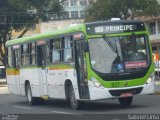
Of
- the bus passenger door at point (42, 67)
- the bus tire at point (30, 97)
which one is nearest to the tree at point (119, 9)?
the bus tire at point (30, 97)

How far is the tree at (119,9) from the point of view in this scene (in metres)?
54.6

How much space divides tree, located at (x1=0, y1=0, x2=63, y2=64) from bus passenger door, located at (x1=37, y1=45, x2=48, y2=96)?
35866 mm

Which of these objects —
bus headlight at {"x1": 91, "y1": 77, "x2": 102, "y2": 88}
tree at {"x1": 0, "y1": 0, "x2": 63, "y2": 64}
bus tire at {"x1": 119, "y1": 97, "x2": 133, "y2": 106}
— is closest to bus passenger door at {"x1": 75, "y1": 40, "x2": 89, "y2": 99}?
bus headlight at {"x1": 91, "y1": 77, "x2": 102, "y2": 88}

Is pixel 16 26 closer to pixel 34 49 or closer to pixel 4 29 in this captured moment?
pixel 4 29

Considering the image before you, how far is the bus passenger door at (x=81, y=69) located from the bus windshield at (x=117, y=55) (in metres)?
0.51

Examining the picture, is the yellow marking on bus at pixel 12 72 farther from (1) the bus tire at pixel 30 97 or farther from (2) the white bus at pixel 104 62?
(2) the white bus at pixel 104 62

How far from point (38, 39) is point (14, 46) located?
140 inches

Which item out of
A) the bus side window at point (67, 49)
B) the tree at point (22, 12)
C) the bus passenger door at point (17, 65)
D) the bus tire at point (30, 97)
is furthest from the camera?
the tree at point (22, 12)

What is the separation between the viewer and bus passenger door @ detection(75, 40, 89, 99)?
1988cm

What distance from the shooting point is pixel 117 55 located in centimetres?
1955

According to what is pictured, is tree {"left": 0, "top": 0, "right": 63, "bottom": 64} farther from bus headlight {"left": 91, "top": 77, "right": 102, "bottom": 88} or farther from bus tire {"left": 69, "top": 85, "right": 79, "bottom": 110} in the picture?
bus headlight {"left": 91, "top": 77, "right": 102, "bottom": 88}

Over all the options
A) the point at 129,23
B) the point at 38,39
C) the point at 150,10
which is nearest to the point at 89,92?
the point at 129,23

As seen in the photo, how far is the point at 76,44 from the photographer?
20.5 meters

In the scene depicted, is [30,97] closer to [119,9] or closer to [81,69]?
[81,69]
